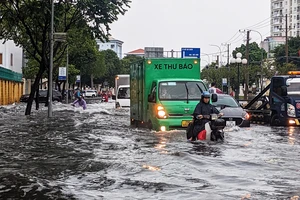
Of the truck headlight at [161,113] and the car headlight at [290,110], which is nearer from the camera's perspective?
the truck headlight at [161,113]

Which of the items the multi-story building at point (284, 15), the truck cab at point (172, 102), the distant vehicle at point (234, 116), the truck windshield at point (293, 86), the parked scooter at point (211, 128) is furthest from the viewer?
the multi-story building at point (284, 15)

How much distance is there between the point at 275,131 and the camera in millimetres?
19969

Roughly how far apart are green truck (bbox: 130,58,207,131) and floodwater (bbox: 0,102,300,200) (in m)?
0.60

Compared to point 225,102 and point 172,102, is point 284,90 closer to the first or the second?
point 225,102

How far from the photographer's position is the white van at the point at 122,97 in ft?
130

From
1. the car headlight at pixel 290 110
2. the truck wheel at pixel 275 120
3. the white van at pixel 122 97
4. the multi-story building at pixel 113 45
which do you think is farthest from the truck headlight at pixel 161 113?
the multi-story building at pixel 113 45

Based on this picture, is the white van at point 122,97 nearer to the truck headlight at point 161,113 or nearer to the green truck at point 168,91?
the green truck at point 168,91

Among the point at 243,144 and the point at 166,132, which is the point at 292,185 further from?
the point at 166,132

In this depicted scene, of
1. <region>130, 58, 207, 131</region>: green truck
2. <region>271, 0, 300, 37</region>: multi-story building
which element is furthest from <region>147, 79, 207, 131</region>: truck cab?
<region>271, 0, 300, 37</region>: multi-story building

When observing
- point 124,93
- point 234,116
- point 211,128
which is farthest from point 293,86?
point 124,93

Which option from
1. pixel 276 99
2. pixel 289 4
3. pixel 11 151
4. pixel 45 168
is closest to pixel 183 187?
pixel 45 168

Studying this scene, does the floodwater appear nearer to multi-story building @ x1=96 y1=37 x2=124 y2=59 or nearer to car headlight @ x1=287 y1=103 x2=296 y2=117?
car headlight @ x1=287 y1=103 x2=296 y2=117

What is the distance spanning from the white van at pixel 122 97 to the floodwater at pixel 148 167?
2203 cm

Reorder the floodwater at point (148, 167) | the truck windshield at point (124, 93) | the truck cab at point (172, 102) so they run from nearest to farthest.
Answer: the floodwater at point (148, 167), the truck cab at point (172, 102), the truck windshield at point (124, 93)
